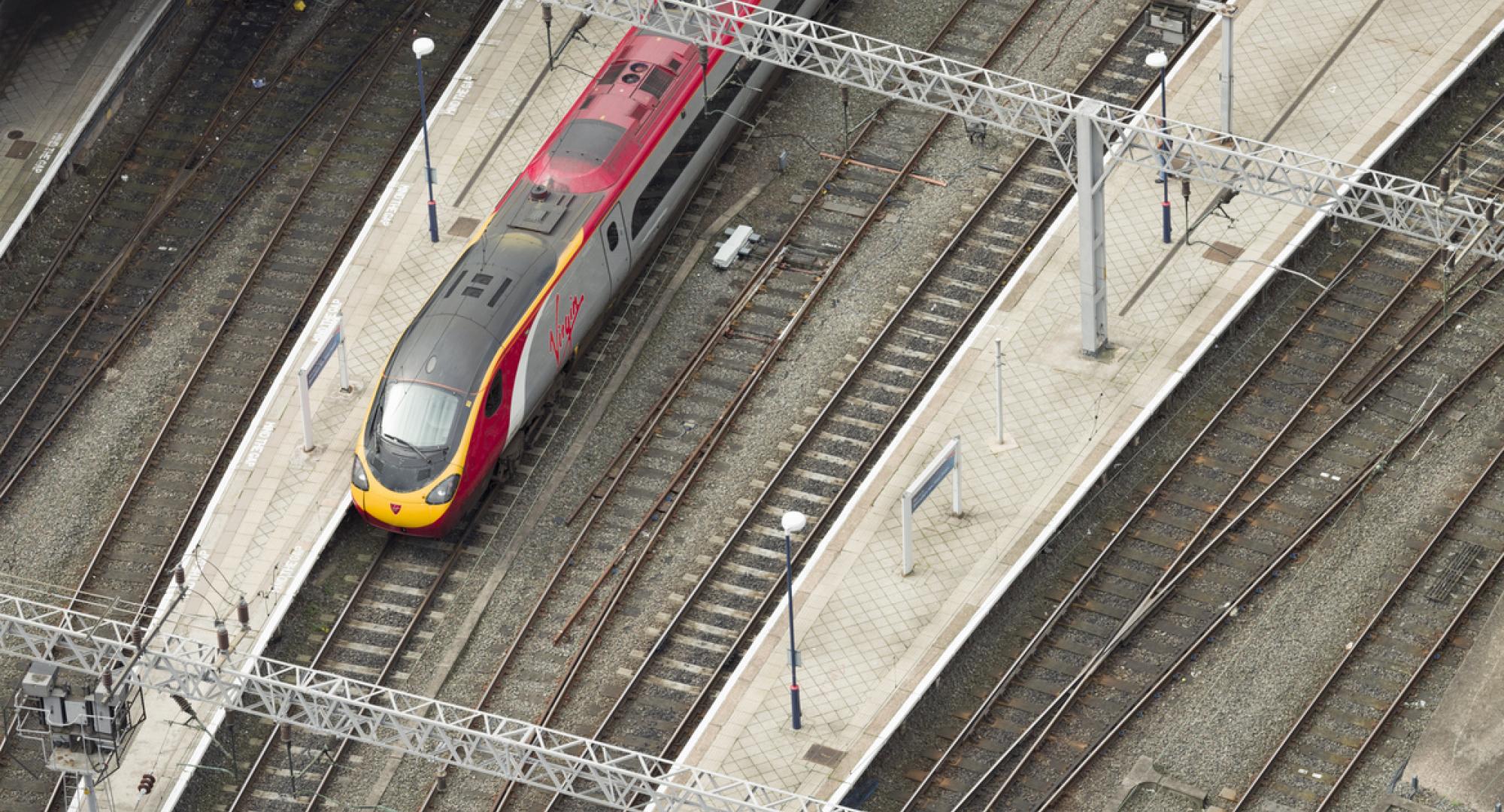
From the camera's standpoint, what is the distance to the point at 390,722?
67.2m

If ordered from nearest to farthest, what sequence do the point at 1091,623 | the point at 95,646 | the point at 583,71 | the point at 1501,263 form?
the point at 95,646 → the point at 1091,623 → the point at 1501,263 → the point at 583,71

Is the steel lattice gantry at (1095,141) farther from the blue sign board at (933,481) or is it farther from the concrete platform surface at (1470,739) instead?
the concrete platform surface at (1470,739)

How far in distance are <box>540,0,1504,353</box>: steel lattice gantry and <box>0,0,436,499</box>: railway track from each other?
31.8 ft

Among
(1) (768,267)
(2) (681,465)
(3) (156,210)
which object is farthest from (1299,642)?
(3) (156,210)

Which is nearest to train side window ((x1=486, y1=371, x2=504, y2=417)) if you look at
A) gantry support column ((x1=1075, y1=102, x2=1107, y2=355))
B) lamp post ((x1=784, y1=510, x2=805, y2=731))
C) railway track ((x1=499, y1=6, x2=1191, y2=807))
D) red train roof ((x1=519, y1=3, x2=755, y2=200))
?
railway track ((x1=499, y1=6, x2=1191, y2=807))

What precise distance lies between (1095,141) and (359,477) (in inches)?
599

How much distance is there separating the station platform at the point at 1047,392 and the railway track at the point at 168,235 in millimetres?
15898

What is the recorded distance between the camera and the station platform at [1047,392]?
67938mm

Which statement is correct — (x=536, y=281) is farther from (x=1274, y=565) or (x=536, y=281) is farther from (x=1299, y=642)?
(x=1299, y=642)

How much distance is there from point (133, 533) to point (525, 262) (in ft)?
30.2

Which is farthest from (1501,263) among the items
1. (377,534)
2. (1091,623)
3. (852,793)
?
(377,534)

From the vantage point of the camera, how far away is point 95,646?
64.7 m

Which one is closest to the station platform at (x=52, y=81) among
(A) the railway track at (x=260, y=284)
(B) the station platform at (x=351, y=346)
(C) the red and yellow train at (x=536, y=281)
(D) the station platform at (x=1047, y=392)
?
(A) the railway track at (x=260, y=284)

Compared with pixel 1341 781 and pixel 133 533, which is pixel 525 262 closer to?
pixel 133 533
